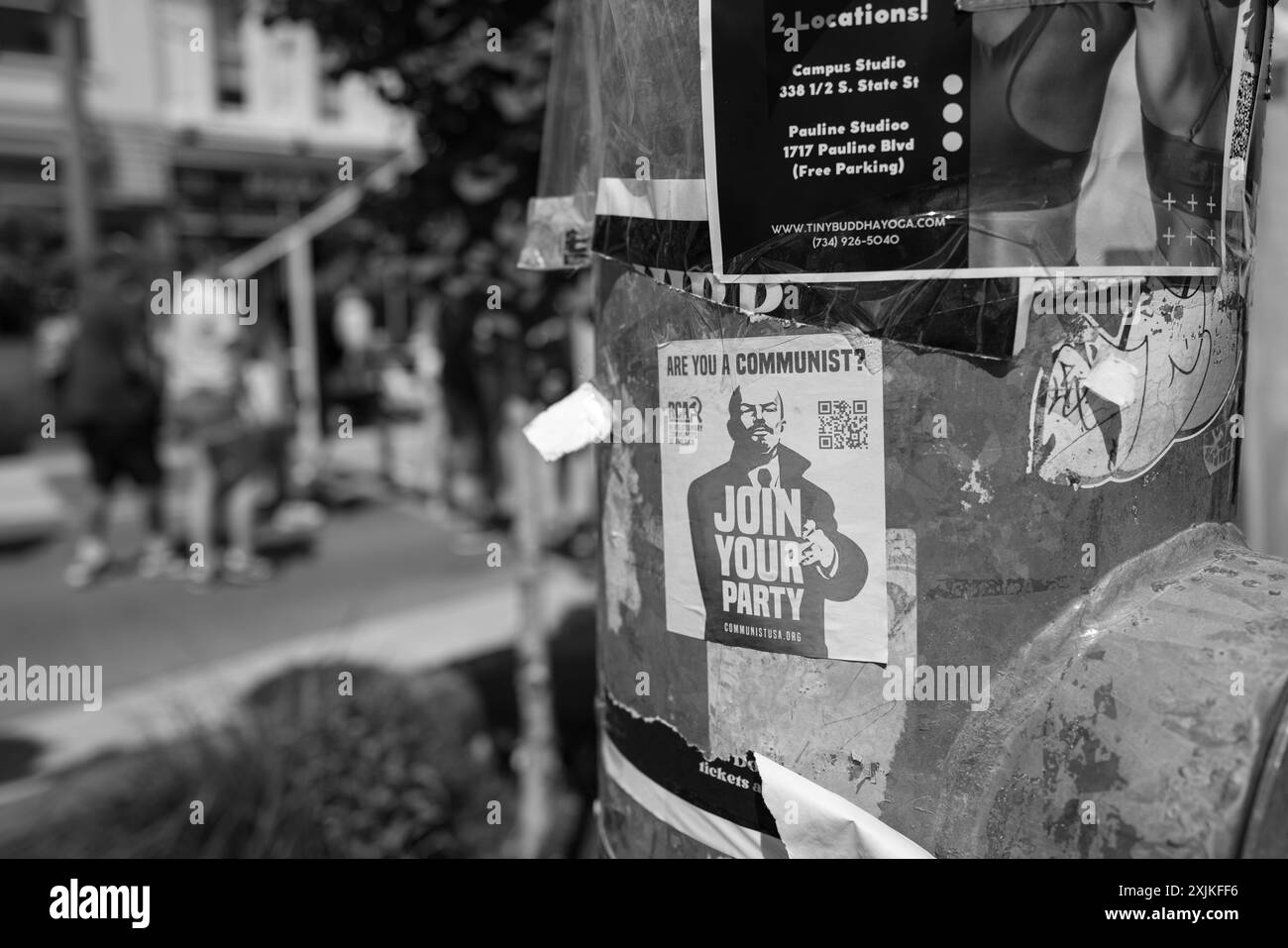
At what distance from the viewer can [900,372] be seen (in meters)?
1.36

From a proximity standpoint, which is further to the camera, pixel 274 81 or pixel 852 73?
pixel 274 81

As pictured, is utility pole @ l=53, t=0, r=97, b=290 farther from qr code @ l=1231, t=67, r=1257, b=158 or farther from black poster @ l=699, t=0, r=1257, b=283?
qr code @ l=1231, t=67, r=1257, b=158

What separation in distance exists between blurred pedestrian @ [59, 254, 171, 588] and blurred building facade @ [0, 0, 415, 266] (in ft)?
37.3

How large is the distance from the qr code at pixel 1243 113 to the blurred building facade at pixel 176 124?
58.4 feet

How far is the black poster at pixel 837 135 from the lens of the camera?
130 centimetres

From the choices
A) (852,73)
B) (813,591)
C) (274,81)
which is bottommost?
(813,591)

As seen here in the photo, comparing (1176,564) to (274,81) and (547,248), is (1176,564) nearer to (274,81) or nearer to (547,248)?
(547,248)

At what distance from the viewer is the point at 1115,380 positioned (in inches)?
53.7

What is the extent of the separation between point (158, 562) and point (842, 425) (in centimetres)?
761

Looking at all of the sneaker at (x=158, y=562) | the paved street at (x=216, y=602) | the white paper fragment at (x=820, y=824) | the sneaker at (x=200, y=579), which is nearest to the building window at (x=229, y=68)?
the paved street at (x=216, y=602)

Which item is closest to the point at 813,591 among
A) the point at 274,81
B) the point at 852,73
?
the point at 852,73

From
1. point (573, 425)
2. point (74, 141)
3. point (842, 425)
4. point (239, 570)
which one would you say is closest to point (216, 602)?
point (239, 570)

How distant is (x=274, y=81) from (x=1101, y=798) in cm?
2268

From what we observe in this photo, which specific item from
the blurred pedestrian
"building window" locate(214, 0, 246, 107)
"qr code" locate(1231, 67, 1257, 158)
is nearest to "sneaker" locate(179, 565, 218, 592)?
the blurred pedestrian
